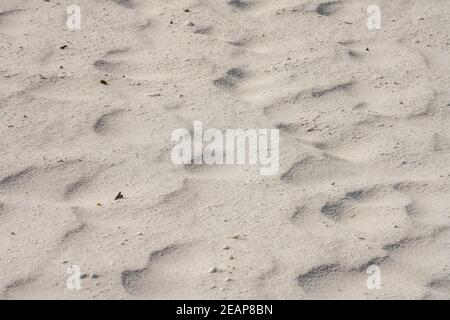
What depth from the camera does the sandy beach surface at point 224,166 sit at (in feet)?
8.64

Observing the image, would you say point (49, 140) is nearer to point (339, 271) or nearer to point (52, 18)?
point (52, 18)

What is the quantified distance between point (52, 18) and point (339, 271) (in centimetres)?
174

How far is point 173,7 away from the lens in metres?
3.86

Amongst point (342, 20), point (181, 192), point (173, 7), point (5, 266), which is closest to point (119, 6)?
point (173, 7)

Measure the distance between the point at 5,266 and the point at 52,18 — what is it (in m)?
1.43

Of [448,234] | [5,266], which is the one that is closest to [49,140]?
[5,266]

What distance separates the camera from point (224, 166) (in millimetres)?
3027

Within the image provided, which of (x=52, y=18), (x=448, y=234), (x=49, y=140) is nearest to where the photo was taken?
(x=448, y=234)

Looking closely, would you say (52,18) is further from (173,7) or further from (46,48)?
(173,7)

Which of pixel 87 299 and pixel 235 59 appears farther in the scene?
pixel 235 59

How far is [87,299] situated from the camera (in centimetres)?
253

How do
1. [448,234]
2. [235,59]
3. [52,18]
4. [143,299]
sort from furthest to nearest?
[52,18] → [235,59] → [448,234] → [143,299]

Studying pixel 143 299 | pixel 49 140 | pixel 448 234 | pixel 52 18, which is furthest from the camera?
pixel 52 18

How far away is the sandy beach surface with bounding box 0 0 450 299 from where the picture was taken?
2.63 metres
